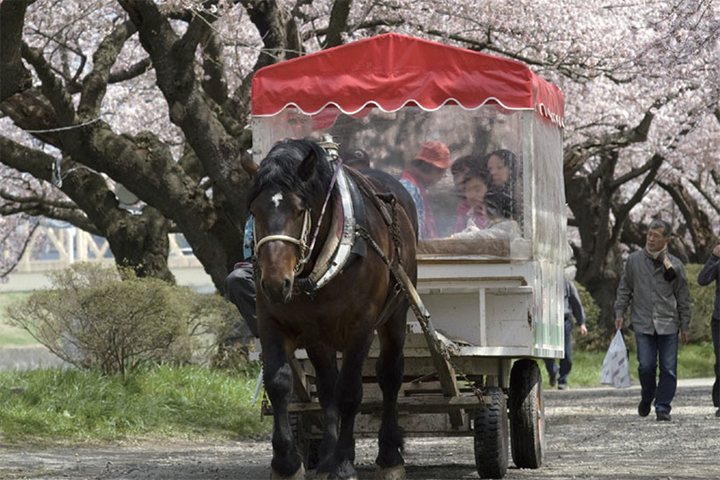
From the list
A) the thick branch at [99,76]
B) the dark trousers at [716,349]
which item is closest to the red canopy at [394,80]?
the dark trousers at [716,349]

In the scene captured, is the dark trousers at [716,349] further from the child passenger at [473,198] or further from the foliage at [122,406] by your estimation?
the child passenger at [473,198]

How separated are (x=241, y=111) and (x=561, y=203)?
373 inches

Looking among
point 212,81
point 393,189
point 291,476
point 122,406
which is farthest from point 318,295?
point 212,81

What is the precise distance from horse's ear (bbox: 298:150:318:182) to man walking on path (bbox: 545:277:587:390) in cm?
1179

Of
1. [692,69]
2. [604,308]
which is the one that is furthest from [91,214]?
[604,308]

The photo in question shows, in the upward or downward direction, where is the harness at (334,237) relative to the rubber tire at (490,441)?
upward

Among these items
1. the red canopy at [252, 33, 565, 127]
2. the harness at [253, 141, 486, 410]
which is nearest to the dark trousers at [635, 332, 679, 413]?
the red canopy at [252, 33, 565, 127]

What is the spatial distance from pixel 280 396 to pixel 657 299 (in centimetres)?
763

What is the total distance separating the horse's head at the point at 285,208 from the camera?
22.9 feet

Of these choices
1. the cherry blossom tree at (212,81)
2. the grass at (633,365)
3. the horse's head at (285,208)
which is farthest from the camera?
the grass at (633,365)

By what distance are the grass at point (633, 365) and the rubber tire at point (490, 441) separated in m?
13.1

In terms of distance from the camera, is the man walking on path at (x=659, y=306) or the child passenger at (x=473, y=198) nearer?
the child passenger at (x=473, y=198)

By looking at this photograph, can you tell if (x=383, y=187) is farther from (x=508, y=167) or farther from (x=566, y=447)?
(x=566, y=447)

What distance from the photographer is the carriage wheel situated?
9742 mm
